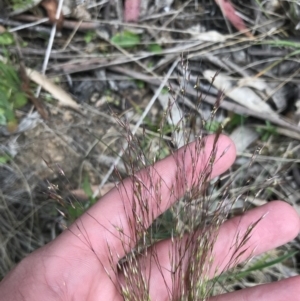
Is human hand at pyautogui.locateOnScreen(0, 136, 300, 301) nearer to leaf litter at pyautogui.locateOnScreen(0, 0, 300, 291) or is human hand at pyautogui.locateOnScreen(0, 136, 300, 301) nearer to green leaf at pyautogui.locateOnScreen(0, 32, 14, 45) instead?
leaf litter at pyautogui.locateOnScreen(0, 0, 300, 291)

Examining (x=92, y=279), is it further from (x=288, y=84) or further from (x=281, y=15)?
(x=281, y=15)

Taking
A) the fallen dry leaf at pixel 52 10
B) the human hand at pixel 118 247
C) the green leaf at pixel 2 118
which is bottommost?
the human hand at pixel 118 247

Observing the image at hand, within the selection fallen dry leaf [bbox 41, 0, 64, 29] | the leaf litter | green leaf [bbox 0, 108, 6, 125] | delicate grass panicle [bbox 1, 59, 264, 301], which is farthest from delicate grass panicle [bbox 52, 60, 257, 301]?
fallen dry leaf [bbox 41, 0, 64, 29]

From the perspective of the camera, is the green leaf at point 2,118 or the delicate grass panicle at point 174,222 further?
the green leaf at point 2,118

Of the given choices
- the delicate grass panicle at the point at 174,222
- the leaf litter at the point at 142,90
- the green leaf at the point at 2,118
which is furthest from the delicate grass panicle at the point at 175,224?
the green leaf at the point at 2,118

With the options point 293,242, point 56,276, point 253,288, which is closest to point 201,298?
point 253,288

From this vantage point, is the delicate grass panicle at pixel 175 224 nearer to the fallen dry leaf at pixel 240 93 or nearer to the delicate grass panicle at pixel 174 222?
the delicate grass panicle at pixel 174 222

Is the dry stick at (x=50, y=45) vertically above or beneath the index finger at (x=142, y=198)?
above

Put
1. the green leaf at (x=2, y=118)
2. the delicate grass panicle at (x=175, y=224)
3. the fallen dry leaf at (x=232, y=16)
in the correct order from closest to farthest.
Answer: the delicate grass panicle at (x=175, y=224)
the green leaf at (x=2, y=118)
the fallen dry leaf at (x=232, y=16)
